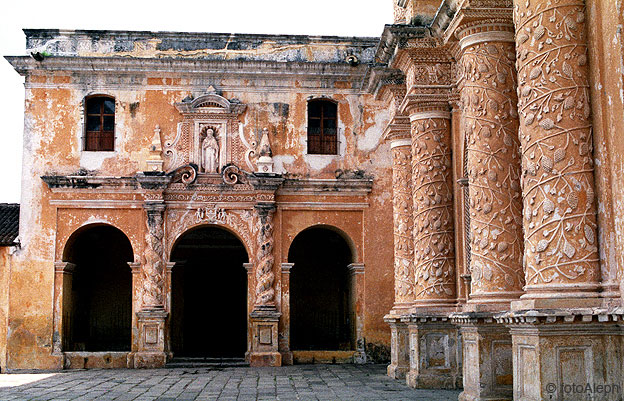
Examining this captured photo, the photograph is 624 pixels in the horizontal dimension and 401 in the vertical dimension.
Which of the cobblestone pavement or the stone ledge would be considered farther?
the cobblestone pavement

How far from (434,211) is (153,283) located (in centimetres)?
975

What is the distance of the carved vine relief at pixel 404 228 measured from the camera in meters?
15.2

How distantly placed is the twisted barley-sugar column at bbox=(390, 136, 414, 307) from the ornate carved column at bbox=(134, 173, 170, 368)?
7.61 m

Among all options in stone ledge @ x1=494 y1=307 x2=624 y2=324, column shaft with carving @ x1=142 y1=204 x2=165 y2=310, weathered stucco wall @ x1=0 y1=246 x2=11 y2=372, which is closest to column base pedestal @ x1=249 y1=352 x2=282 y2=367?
column shaft with carving @ x1=142 y1=204 x2=165 y2=310

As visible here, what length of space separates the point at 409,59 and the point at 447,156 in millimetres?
1824

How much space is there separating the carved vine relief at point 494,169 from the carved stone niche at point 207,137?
1179 cm

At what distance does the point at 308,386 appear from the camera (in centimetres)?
1477

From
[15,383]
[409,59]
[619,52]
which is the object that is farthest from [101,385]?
[619,52]

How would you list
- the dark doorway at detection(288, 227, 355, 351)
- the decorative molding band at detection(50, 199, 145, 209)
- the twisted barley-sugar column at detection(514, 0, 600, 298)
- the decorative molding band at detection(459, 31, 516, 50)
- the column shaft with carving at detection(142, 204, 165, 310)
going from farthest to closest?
the dark doorway at detection(288, 227, 355, 351), the decorative molding band at detection(50, 199, 145, 209), the column shaft with carving at detection(142, 204, 165, 310), the decorative molding band at detection(459, 31, 516, 50), the twisted barley-sugar column at detection(514, 0, 600, 298)

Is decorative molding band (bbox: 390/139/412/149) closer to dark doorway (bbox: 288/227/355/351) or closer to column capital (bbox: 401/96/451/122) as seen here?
column capital (bbox: 401/96/451/122)

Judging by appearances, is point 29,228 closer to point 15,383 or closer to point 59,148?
point 59,148

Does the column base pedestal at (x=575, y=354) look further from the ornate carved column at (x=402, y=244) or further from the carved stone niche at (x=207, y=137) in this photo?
the carved stone niche at (x=207, y=137)

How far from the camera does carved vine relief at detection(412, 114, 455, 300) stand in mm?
13391

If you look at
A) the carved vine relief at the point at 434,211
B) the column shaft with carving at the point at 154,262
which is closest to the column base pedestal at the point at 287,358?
the column shaft with carving at the point at 154,262
